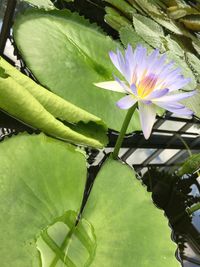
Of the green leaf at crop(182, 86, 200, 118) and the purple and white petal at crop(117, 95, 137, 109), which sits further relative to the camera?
the green leaf at crop(182, 86, 200, 118)

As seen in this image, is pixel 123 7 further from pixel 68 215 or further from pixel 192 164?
pixel 68 215

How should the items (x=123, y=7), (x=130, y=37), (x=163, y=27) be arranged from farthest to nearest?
(x=163, y=27) → (x=123, y=7) → (x=130, y=37)

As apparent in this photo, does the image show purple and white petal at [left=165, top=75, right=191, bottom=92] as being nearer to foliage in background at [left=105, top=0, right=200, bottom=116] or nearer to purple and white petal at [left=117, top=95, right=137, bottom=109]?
purple and white petal at [left=117, top=95, right=137, bottom=109]

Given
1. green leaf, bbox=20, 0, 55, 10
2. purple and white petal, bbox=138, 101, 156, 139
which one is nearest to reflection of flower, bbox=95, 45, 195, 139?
purple and white petal, bbox=138, 101, 156, 139

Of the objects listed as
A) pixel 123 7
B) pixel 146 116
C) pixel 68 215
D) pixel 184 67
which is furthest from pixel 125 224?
pixel 123 7

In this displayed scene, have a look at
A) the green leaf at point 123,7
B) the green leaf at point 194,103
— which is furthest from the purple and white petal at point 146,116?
the green leaf at point 123,7

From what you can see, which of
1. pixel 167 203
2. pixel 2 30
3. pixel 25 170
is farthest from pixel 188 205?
pixel 2 30
